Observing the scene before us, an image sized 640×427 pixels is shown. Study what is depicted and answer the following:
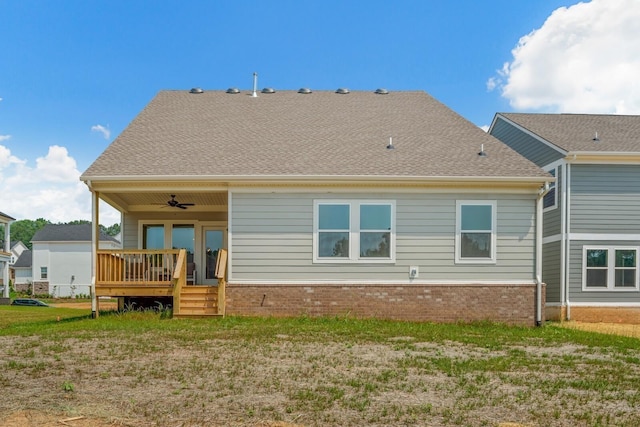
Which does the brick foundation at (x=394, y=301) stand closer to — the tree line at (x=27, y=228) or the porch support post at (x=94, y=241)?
the porch support post at (x=94, y=241)

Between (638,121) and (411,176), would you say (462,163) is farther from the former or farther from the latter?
(638,121)

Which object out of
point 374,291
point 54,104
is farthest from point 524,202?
point 54,104

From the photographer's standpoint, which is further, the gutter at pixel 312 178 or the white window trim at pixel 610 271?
the white window trim at pixel 610 271

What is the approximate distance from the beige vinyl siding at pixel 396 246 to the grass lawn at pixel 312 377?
2447 millimetres

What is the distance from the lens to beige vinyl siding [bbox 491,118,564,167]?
16.8 m

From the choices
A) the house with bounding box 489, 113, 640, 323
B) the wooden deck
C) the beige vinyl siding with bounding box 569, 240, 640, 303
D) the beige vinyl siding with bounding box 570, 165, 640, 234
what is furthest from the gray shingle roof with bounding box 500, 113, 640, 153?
the wooden deck

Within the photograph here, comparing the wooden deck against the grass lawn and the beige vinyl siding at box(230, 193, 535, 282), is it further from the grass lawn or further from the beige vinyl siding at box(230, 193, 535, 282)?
the grass lawn

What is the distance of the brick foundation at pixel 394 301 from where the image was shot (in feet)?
42.9

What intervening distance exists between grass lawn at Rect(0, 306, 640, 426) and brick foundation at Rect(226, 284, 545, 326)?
81.5 inches

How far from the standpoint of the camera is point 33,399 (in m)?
5.41

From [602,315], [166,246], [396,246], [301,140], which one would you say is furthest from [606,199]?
[166,246]

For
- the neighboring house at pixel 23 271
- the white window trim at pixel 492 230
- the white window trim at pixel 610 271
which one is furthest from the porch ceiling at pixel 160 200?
the neighboring house at pixel 23 271

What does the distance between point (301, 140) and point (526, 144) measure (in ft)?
25.1

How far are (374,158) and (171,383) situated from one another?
Answer: 9010 millimetres
